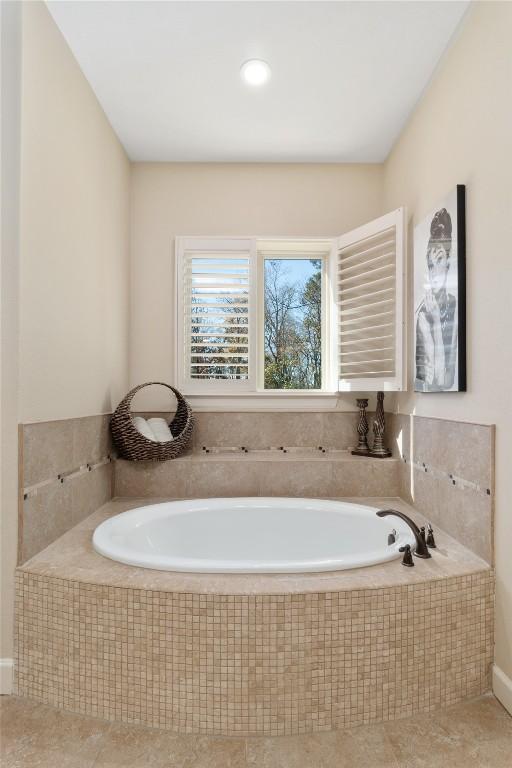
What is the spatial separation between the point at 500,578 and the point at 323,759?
2.74ft

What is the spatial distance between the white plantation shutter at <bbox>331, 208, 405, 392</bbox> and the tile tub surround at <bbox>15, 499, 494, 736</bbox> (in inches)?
51.2

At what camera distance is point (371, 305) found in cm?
275

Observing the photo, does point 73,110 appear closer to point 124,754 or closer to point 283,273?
point 283,273

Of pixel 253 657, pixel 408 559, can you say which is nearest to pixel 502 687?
pixel 408 559

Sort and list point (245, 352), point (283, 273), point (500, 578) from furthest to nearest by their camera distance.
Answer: point (283, 273), point (245, 352), point (500, 578)

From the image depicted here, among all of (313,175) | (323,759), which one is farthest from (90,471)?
(313,175)

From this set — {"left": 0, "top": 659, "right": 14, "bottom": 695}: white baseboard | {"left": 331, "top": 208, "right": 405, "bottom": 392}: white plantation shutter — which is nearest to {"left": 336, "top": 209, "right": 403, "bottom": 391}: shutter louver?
{"left": 331, "top": 208, "right": 405, "bottom": 392}: white plantation shutter

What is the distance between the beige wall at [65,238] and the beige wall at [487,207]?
1.69 meters

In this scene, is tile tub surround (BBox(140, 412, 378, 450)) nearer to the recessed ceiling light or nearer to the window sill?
the window sill

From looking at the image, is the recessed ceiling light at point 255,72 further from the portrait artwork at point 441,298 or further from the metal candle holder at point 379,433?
the metal candle holder at point 379,433

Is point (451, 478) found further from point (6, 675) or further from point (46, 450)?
point (6, 675)

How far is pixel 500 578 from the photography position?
1688 mm

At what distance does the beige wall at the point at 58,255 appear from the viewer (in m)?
1.72

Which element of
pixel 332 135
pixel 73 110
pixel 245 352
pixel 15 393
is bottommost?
pixel 15 393
